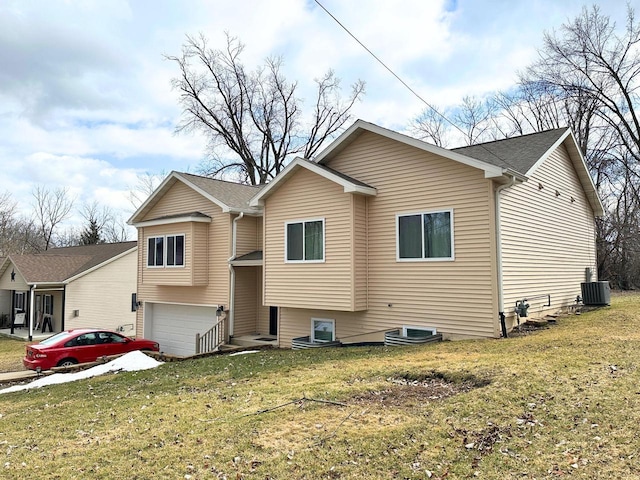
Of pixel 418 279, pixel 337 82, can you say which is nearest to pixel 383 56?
pixel 418 279

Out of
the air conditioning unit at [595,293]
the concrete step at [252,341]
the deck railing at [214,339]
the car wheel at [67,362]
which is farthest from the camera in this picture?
the deck railing at [214,339]

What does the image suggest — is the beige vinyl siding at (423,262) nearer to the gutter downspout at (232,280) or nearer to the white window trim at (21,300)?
the gutter downspout at (232,280)

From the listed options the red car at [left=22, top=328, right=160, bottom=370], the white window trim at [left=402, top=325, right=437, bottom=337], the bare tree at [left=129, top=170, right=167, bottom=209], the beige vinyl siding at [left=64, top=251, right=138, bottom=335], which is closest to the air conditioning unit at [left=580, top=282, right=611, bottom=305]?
the white window trim at [left=402, top=325, right=437, bottom=337]

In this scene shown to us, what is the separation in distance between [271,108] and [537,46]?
21.0 meters

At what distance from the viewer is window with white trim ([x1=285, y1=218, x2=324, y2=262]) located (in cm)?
1359

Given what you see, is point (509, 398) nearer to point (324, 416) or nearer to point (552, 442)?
point (552, 442)

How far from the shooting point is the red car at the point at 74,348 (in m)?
14.0

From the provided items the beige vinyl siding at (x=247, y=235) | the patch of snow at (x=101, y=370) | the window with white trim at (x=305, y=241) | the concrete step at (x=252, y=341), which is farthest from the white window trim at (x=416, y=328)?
→ the beige vinyl siding at (x=247, y=235)

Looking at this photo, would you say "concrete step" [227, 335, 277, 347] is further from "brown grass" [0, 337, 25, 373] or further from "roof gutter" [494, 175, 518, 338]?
"roof gutter" [494, 175, 518, 338]

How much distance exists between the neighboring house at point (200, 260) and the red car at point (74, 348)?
3.05 meters

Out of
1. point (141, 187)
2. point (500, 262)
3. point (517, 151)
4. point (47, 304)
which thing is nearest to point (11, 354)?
point (47, 304)

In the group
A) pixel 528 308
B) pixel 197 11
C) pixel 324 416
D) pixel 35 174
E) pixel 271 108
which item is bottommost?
pixel 324 416

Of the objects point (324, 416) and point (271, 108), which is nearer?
point (324, 416)

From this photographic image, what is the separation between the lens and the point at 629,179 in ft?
94.8
